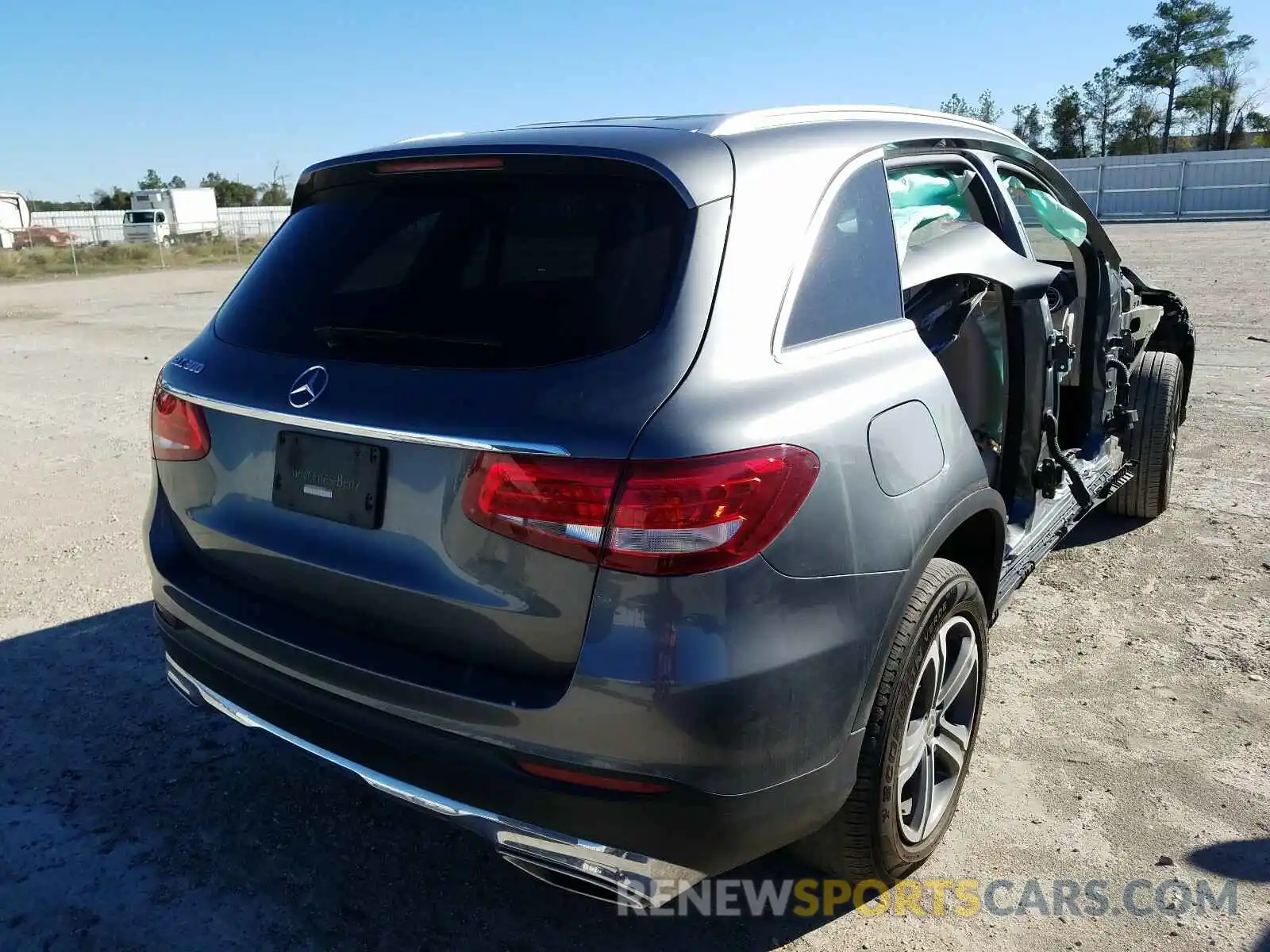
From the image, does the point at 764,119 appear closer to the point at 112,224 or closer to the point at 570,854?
the point at 570,854

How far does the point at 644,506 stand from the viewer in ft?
5.86

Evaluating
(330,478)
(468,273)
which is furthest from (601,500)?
(468,273)

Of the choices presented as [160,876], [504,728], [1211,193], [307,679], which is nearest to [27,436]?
[160,876]

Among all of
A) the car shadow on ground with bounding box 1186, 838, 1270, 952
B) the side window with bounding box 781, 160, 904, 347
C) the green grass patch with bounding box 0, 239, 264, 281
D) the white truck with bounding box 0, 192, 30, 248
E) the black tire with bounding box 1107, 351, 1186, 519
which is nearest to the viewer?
the side window with bounding box 781, 160, 904, 347

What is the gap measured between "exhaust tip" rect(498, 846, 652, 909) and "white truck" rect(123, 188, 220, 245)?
151 ft

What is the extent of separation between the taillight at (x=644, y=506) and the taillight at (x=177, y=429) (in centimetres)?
93

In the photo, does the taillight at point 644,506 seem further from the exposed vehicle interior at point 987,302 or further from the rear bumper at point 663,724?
the exposed vehicle interior at point 987,302

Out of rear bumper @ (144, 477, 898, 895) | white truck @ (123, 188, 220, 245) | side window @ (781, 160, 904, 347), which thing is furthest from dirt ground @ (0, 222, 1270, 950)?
white truck @ (123, 188, 220, 245)

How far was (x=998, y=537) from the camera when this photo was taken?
2.88 meters

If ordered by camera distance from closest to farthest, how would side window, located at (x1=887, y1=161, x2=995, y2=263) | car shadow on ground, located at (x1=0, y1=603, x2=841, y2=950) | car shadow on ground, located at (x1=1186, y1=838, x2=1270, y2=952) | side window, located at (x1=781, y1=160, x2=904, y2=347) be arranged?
side window, located at (x1=781, y1=160, x2=904, y2=347) → car shadow on ground, located at (x1=0, y1=603, x2=841, y2=950) → car shadow on ground, located at (x1=1186, y1=838, x2=1270, y2=952) → side window, located at (x1=887, y1=161, x2=995, y2=263)

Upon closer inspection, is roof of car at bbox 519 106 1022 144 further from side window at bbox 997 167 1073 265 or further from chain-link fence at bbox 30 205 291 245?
chain-link fence at bbox 30 205 291 245

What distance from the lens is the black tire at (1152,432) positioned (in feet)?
15.8

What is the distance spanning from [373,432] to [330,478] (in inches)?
7.2

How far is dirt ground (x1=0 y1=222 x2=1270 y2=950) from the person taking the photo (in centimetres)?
241
